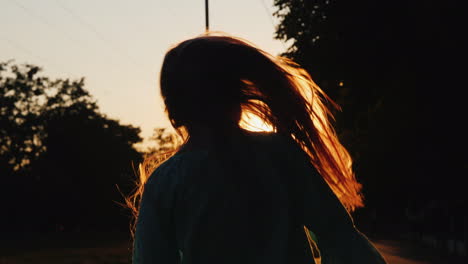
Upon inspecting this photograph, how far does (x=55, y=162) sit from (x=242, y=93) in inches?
2632

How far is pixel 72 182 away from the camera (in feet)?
219

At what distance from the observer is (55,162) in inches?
2621

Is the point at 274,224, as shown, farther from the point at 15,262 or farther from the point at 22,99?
the point at 22,99

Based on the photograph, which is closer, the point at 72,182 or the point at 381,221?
the point at 72,182

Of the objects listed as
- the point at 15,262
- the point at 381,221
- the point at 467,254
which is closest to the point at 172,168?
the point at 15,262

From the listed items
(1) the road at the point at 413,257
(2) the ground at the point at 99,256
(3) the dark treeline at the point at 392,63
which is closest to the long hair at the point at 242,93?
(3) the dark treeline at the point at 392,63

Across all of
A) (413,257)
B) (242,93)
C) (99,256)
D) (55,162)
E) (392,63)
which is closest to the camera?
(242,93)

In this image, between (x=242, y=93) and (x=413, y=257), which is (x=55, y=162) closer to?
(x=413, y=257)

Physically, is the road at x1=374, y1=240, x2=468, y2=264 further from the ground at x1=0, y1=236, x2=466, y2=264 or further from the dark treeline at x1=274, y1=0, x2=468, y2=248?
the dark treeline at x1=274, y1=0, x2=468, y2=248

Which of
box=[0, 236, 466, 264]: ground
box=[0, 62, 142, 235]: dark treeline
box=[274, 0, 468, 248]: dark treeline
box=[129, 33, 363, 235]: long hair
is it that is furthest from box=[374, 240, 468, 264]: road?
box=[0, 62, 142, 235]: dark treeline

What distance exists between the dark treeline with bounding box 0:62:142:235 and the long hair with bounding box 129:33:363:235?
6029 centimetres

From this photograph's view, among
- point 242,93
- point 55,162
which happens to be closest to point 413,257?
point 242,93

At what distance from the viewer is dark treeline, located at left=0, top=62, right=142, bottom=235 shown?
6259cm

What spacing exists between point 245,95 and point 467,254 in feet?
94.7
